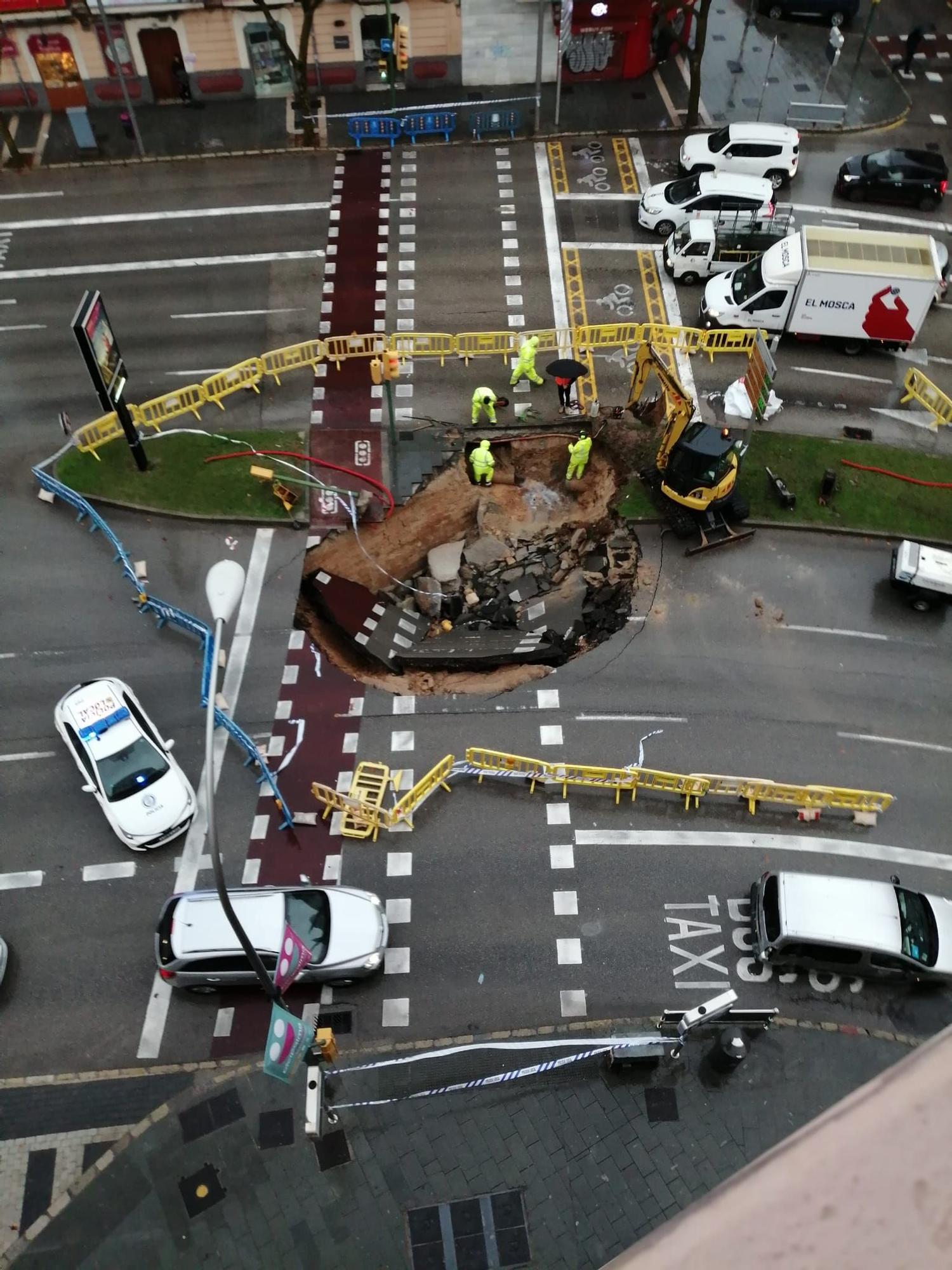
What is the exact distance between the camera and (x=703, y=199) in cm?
3147


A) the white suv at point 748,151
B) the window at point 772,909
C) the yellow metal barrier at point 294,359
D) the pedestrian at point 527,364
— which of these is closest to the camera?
the window at point 772,909

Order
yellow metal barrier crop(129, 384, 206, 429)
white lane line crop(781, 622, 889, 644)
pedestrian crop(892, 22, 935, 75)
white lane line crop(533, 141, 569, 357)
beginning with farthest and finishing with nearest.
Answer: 1. pedestrian crop(892, 22, 935, 75)
2. white lane line crop(533, 141, 569, 357)
3. yellow metal barrier crop(129, 384, 206, 429)
4. white lane line crop(781, 622, 889, 644)

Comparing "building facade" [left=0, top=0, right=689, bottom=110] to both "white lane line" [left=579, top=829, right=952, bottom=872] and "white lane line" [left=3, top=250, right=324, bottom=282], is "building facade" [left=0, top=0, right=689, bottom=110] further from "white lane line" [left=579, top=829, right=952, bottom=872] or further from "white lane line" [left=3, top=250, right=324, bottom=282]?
"white lane line" [left=579, top=829, right=952, bottom=872]

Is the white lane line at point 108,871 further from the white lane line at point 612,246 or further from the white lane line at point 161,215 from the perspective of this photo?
the white lane line at point 612,246

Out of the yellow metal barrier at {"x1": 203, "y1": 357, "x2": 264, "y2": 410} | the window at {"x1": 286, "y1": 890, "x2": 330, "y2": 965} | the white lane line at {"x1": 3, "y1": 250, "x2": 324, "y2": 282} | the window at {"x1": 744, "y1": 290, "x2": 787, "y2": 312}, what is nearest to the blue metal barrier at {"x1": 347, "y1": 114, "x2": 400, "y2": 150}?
the white lane line at {"x1": 3, "y1": 250, "x2": 324, "y2": 282}

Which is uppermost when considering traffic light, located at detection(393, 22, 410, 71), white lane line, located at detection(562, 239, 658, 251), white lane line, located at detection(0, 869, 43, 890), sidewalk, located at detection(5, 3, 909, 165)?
traffic light, located at detection(393, 22, 410, 71)

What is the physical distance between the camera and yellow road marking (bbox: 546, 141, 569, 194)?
3450cm

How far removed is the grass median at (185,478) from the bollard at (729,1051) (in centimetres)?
1633

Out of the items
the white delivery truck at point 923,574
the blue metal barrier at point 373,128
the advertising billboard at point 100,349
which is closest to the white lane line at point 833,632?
the white delivery truck at point 923,574

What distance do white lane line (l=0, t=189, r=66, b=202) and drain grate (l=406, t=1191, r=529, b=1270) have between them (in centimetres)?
3493

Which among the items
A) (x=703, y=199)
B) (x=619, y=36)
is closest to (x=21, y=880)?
(x=703, y=199)

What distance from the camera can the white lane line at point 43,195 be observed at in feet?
112

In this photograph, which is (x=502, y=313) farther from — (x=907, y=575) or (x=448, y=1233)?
(x=448, y=1233)

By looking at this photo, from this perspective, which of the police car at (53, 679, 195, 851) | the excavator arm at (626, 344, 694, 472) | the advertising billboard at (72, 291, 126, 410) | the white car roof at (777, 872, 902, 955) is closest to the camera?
the white car roof at (777, 872, 902, 955)
